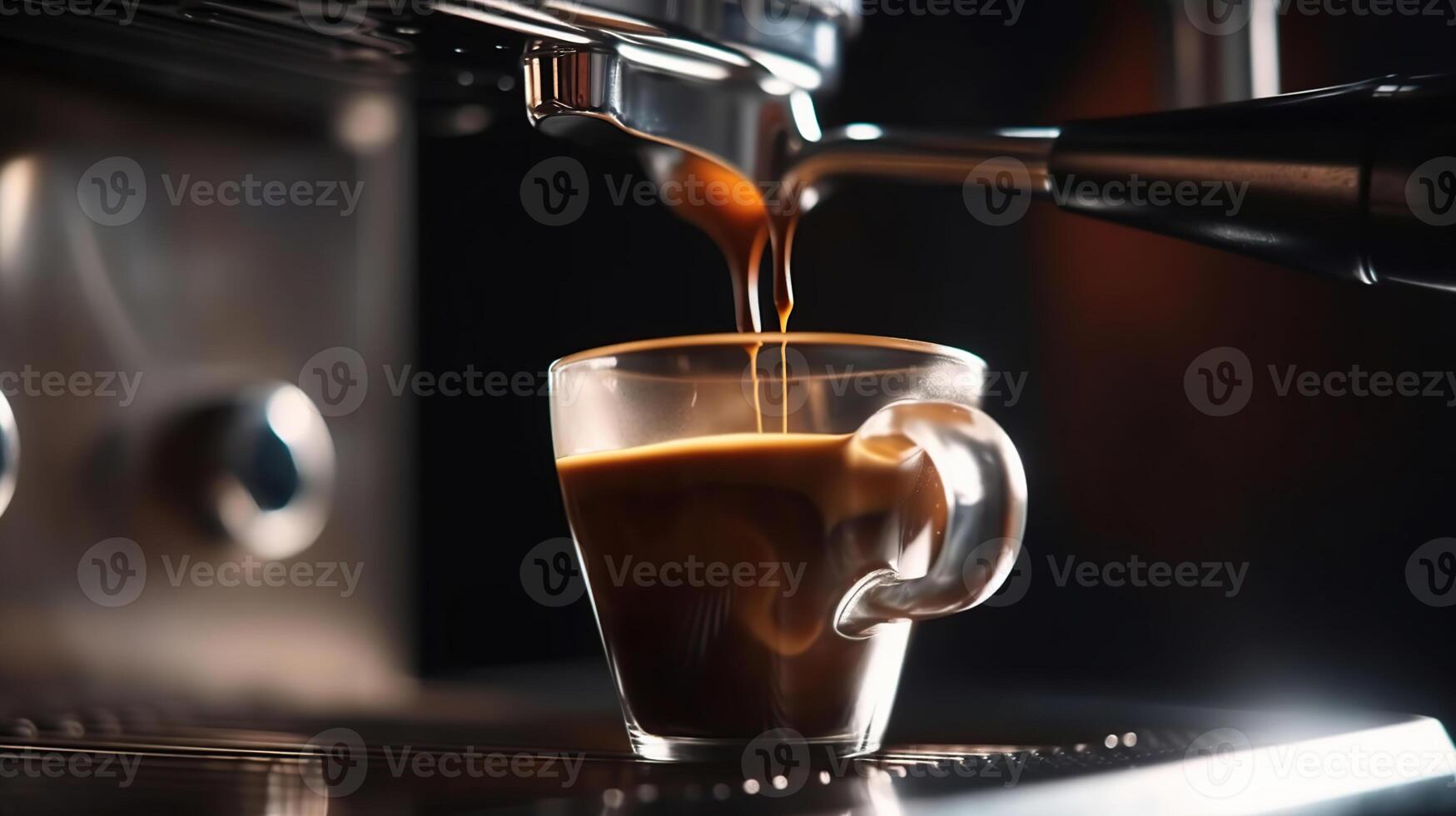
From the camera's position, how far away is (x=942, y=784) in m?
0.30

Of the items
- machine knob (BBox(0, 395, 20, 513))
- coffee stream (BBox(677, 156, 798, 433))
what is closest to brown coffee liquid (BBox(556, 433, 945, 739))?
coffee stream (BBox(677, 156, 798, 433))

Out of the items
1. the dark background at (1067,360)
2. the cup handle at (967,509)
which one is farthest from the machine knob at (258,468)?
the cup handle at (967,509)

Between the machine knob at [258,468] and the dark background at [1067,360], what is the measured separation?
13 centimetres

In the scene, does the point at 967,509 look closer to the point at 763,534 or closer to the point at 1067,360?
the point at 763,534

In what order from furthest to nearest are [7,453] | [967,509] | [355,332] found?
[355,332], [7,453], [967,509]

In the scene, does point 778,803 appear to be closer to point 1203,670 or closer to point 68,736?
point 68,736

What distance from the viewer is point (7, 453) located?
464 mm

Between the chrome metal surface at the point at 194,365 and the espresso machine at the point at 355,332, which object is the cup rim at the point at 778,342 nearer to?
the espresso machine at the point at 355,332

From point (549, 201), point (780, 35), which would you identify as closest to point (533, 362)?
point (549, 201)

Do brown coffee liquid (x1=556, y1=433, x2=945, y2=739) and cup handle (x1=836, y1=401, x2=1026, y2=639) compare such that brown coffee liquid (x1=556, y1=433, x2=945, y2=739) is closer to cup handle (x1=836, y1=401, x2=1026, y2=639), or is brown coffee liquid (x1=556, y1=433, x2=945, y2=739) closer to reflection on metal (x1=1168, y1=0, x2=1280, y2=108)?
cup handle (x1=836, y1=401, x2=1026, y2=639)

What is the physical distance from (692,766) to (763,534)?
0.07 metres

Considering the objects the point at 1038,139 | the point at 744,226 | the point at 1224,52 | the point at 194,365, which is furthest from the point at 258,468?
the point at 1224,52

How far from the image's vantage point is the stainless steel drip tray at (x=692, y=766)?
0.95 feet

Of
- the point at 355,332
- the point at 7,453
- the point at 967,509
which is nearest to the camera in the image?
the point at 967,509
